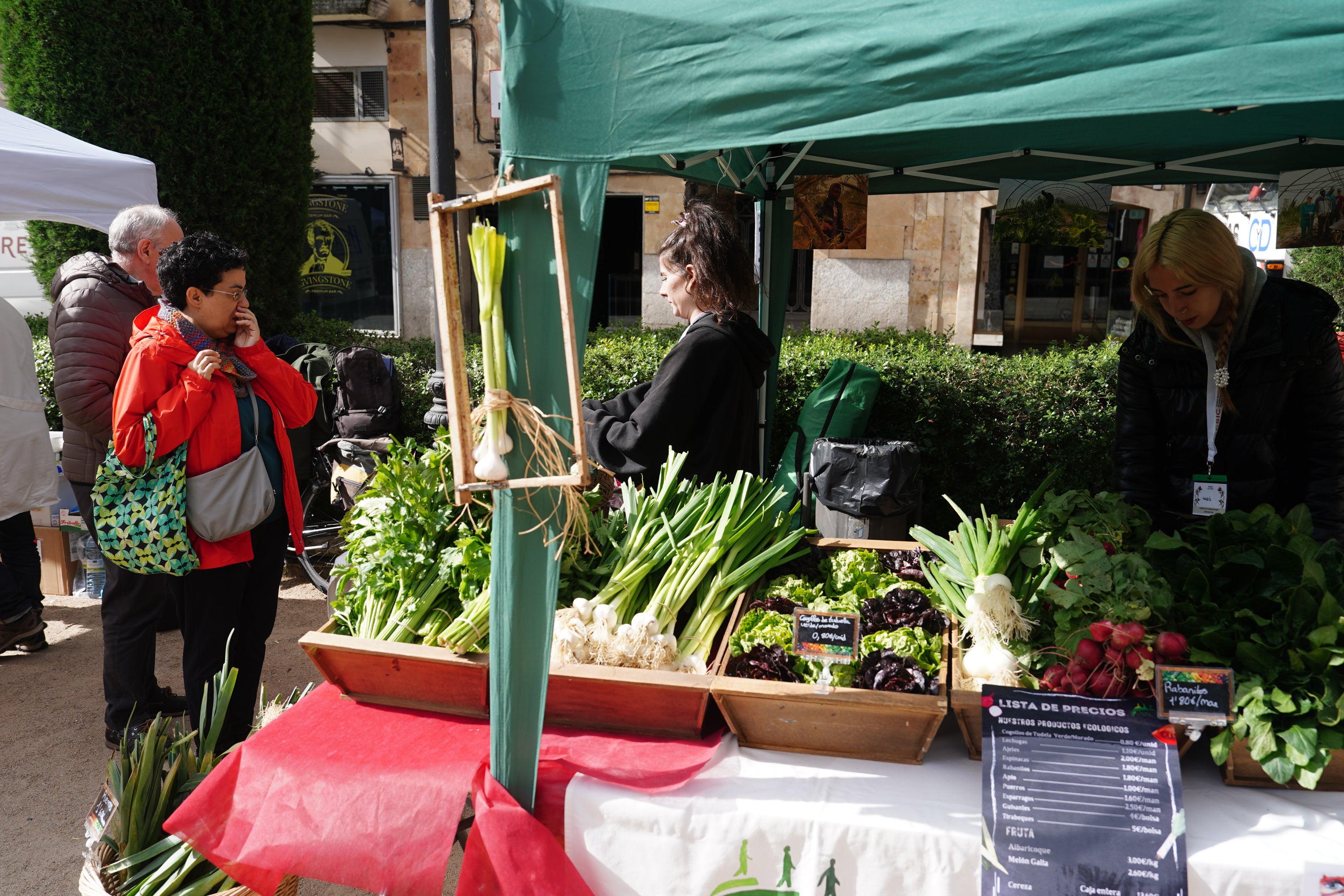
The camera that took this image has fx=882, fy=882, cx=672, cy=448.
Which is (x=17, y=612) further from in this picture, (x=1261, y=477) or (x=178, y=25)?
(x=1261, y=477)

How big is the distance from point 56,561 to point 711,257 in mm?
4553

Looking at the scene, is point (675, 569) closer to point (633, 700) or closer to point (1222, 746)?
point (633, 700)

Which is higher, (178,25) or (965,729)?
(178,25)

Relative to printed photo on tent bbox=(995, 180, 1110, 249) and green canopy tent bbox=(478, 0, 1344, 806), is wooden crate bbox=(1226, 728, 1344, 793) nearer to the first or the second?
green canopy tent bbox=(478, 0, 1344, 806)

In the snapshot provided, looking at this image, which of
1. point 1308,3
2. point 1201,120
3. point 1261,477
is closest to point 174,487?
point 1308,3

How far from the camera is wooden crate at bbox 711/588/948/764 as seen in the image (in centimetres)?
179

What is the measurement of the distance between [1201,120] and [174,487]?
3.97 m

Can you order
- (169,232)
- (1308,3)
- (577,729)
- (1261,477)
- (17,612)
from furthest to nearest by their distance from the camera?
(17,612) < (169,232) < (1261,477) < (577,729) < (1308,3)

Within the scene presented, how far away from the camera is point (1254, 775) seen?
1.76 meters

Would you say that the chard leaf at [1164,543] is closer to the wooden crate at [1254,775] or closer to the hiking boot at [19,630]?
the wooden crate at [1254,775]

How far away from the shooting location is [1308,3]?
1416 millimetres

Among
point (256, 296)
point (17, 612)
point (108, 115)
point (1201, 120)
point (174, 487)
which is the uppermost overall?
point (108, 115)

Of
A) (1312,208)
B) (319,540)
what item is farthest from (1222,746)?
(319,540)

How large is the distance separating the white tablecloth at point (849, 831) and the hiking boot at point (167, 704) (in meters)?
2.40
